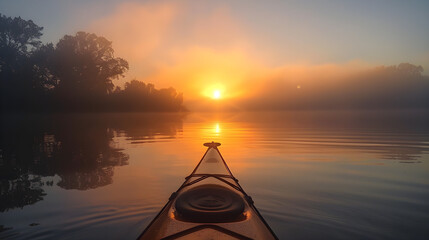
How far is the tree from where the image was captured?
197 ft

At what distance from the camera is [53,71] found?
2372 inches

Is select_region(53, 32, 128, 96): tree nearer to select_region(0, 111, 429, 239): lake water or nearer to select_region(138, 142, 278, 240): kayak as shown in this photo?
select_region(0, 111, 429, 239): lake water

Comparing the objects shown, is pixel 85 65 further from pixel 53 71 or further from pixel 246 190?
pixel 246 190

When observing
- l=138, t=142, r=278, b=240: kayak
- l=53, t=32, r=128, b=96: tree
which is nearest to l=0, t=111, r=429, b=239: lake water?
l=138, t=142, r=278, b=240: kayak

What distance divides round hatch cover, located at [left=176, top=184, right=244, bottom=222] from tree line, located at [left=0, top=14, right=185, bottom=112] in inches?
2469

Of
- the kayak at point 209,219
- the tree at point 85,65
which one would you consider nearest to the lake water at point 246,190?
the kayak at point 209,219

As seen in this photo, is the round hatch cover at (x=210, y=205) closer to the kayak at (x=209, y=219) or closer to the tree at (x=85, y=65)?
the kayak at (x=209, y=219)

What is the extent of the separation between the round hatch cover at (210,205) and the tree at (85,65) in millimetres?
62615

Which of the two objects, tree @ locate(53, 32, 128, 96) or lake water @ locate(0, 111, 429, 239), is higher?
tree @ locate(53, 32, 128, 96)

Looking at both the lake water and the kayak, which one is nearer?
the kayak

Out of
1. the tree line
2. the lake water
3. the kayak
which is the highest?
the tree line

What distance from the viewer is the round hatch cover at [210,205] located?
4980mm

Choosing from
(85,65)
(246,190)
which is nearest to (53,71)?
(85,65)

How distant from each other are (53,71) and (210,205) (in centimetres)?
6507
